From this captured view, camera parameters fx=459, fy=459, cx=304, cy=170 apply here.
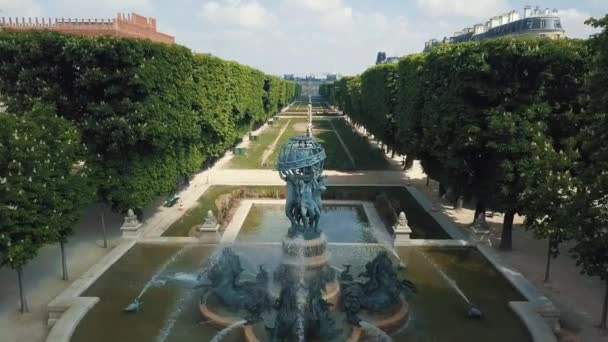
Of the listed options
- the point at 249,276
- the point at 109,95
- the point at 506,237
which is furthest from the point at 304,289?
the point at 109,95

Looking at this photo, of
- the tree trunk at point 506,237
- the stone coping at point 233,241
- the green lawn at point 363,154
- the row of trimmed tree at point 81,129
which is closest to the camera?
the stone coping at point 233,241

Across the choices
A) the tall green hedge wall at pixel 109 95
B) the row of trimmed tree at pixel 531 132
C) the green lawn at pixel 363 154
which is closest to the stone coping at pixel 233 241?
the row of trimmed tree at pixel 531 132

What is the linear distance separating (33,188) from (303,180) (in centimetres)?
1022

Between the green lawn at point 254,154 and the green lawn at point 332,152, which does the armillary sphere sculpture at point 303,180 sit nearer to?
the green lawn at point 332,152

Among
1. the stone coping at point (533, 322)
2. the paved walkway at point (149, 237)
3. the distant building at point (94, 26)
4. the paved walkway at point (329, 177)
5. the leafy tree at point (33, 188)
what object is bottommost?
the paved walkway at point (149, 237)

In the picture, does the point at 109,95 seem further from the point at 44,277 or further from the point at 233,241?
the point at 233,241

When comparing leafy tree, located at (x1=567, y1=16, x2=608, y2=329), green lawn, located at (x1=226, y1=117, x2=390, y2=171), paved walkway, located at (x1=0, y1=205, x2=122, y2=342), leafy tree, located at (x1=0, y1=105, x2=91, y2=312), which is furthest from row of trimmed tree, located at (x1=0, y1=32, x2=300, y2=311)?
leafy tree, located at (x1=567, y1=16, x2=608, y2=329)

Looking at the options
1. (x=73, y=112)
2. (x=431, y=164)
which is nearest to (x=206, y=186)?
(x=73, y=112)

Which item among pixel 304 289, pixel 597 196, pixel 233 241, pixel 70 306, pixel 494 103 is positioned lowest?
pixel 233 241

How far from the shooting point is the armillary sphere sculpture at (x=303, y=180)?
18375 mm

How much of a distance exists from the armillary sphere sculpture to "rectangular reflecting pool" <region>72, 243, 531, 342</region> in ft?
12.4

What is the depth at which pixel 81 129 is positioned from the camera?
24.5 m

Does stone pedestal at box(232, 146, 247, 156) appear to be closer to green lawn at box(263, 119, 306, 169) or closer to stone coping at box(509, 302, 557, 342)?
green lawn at box(263, 119, 306, 169)

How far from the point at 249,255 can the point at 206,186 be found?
1738cm
